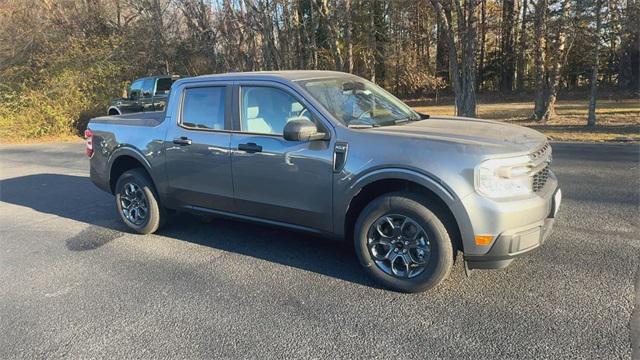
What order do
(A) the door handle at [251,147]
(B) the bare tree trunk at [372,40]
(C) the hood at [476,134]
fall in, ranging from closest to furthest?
(C) the hood at [476,134]
(A) the door handle at [251,147]
(B) the bare tree trunk at [372,40]

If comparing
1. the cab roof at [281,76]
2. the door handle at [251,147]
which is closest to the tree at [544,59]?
the cab roof at [281,76]

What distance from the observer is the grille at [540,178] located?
368cm

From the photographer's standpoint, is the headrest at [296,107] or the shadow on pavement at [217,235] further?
the shadow on pavement at [217,235]

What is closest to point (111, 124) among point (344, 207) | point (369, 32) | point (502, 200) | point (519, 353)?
point (344, 207)

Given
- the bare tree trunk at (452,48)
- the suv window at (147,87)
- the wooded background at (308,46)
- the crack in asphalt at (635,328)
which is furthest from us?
the suv window at (147,87)

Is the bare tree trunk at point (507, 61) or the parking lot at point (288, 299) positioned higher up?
the bare tree trunk at point (507, 61)

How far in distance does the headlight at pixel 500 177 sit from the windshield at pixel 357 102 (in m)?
1.16

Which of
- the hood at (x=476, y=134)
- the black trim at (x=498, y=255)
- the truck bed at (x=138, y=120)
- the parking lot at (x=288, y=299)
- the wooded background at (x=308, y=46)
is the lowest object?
the parking lot at (x=288, y=299)

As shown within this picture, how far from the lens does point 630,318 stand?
10.8 ft

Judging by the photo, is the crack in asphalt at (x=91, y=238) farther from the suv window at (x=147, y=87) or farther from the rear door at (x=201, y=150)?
the suv window at (x=147, y=87)

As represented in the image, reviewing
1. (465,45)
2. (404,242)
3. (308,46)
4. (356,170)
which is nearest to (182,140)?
(356,170)

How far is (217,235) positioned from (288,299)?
1.94 meters

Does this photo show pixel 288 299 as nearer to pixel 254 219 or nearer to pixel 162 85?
pixel 254 219

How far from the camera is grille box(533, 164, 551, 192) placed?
3680 mm
